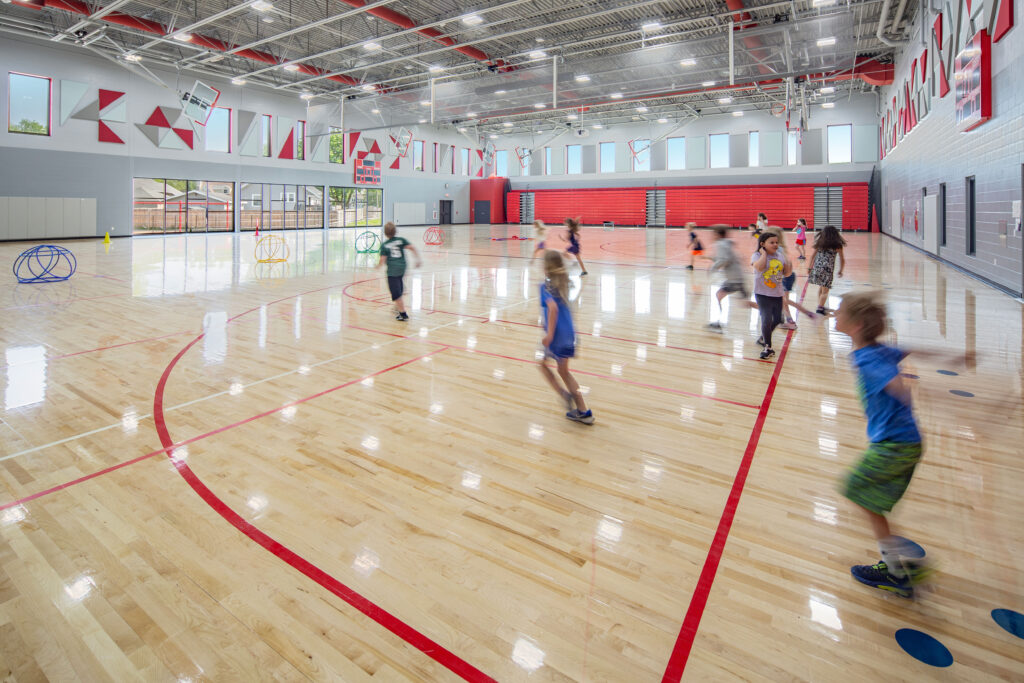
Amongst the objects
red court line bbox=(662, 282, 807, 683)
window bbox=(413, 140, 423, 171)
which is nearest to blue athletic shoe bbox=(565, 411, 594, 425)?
red court line bbox=(662, 282, 807, 683)

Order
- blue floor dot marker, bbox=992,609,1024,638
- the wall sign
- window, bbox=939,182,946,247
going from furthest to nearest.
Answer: window, bbox=939,182,946,247 → the wall sign → blue floor dot marker, bbox=992,609,1024,638

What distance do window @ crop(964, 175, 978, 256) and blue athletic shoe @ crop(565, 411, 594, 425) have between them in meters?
12.5

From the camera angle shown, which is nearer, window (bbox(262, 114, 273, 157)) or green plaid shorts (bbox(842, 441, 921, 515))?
green plaid shorts (bbox(842, 441, 921, 515))

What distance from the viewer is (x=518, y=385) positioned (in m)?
5.63

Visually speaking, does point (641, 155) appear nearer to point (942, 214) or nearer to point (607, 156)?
Result: point (607, 156)

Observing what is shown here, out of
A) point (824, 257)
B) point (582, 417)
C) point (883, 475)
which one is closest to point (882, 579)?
point (883, 475)

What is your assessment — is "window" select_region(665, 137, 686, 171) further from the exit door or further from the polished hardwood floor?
the polished hardwood floor

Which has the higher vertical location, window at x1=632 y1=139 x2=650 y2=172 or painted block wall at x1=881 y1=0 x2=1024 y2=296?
window at x1=632 y1=139 x2=650 y2=172

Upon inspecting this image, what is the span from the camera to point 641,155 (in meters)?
39.1

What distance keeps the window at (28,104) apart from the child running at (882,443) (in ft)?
93.9

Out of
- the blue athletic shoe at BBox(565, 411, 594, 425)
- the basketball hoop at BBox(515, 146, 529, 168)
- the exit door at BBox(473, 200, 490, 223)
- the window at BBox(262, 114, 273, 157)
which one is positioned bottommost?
the blue athletic shoe at BBox(565, 411, 594, 425)

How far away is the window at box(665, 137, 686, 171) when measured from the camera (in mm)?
37750

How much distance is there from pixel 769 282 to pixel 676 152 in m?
34.8

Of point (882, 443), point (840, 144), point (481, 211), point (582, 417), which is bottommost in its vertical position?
point (582, 417)
